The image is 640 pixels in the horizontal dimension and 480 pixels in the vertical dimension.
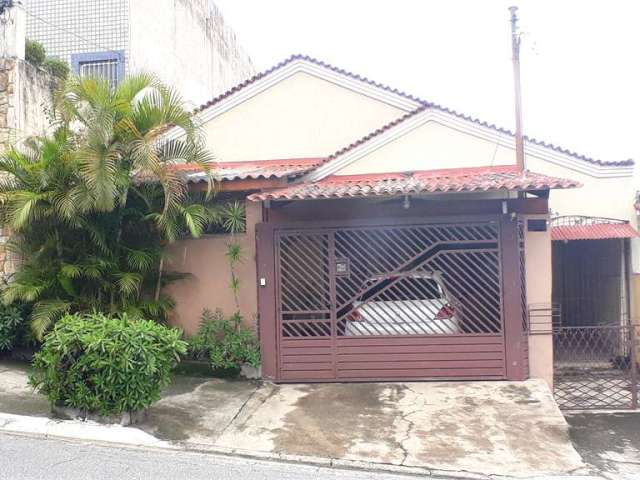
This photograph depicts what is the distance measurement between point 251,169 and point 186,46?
771 cm

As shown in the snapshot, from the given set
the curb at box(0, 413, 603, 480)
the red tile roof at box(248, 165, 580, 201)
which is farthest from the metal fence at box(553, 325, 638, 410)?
the curb at box(0, 413, 603, 480)

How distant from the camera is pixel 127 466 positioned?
5.04 metres

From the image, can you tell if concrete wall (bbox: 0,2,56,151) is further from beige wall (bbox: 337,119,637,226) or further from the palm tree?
beige wall (bbox: 337,119,637,226)

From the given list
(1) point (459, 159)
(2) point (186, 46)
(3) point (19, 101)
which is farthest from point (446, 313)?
(2) point (186, 46)

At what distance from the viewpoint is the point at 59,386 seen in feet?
19.5

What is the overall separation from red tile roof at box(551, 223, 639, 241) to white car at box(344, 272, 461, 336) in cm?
243

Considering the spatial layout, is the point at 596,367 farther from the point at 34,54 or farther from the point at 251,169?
the point at 34,54

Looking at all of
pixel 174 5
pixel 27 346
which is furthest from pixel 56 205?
pixel 174 5

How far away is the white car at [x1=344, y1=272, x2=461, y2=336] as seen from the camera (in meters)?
8.09

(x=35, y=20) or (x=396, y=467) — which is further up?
(x=35, y=20)

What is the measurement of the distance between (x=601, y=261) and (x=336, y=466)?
24.7 feet

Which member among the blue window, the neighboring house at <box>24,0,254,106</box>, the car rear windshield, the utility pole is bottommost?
the car rear windshield

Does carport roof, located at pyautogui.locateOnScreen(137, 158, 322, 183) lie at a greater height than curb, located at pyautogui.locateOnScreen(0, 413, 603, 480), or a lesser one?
greater

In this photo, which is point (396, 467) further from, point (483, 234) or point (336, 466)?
point (483, 234)
